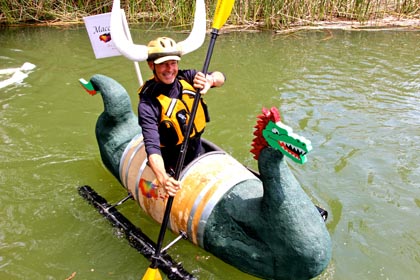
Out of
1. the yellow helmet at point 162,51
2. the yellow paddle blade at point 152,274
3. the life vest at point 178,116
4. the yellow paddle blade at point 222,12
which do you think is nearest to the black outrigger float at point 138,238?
the yellow paddle blade at point 152,274

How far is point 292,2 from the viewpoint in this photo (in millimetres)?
10125

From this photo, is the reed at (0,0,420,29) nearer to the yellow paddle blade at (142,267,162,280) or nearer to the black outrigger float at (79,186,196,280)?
the black outrigger float at (79,186,196,280)

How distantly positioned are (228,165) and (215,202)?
0.33m

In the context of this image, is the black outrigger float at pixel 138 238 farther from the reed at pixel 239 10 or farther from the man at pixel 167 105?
the reed at pixel 239 10

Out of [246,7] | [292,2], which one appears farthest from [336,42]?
[246,7]

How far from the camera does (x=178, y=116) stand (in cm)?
298

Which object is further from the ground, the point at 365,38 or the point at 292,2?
the point at 292,2

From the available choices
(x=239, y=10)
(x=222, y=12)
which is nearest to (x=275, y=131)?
(x=222, y=12)

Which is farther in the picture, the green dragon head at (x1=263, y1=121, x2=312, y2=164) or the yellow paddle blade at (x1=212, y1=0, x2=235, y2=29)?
the yellow paddle blade at (x1=212, y1=0, x2=235, y2=29)

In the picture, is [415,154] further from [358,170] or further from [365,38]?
[365,38]

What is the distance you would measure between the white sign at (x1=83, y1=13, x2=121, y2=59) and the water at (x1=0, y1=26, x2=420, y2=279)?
1312 mm

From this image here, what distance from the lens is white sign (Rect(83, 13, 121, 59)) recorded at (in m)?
4.01

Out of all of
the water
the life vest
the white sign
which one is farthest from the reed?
the life vest

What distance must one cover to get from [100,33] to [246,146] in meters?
2.14
